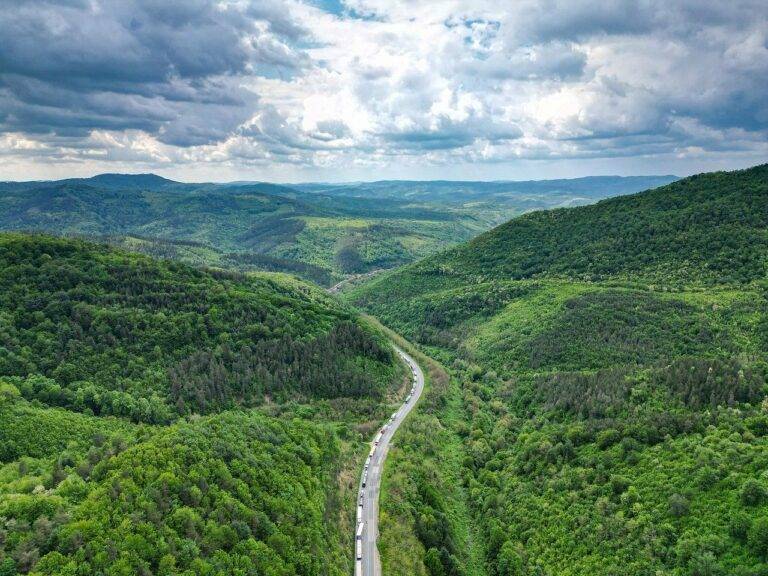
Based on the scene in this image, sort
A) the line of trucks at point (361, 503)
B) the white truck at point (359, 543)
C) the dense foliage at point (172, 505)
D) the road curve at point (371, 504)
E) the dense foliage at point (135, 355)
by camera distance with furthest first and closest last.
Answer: the dense foliage at point (135, 355), the white truck at point (359, 543), the line of trucks at point (361, 503), the road curve at point (371, 504), the dense foliage at point (172, 505)

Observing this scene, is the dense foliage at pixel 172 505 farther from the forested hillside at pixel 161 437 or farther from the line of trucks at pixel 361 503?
the line of trucks at pixel 361 503

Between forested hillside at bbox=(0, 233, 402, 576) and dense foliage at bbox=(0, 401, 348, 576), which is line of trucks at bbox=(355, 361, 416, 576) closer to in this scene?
forested hillside at bbox=(0, 233, 402, 576)

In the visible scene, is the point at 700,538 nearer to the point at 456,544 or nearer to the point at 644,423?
the point at 644,423

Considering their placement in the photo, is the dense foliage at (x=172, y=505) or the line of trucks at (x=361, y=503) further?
the line of trucks at (x=361, y=503)

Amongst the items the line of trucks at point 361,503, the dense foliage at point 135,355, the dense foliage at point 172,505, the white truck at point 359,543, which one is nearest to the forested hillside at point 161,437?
the dense foliage at point 172,505

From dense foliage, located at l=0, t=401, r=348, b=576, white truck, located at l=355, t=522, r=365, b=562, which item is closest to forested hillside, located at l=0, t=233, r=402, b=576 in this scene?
dense foliage, located at l=0, t=401, r=348, b=576

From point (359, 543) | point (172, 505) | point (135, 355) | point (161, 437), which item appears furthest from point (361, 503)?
point (135, 355)

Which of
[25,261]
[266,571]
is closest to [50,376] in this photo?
[25,261]

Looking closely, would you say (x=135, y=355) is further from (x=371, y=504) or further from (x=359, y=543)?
(x=359, y=543)
